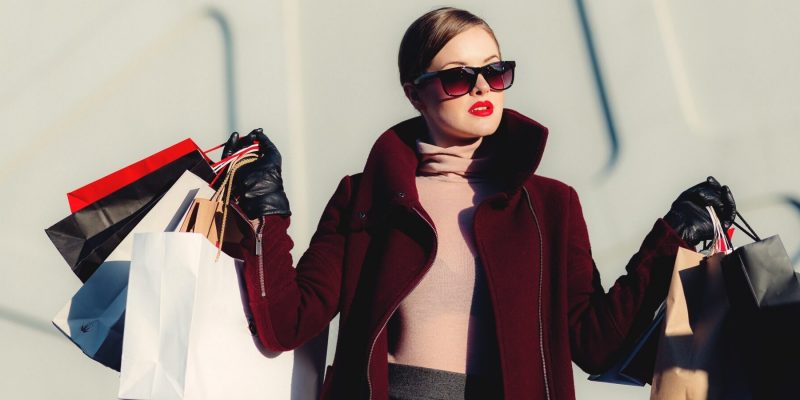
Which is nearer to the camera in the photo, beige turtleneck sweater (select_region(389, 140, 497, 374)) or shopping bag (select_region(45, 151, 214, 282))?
beige turtleneck sweater (select_region(389, 140, 497, 374))

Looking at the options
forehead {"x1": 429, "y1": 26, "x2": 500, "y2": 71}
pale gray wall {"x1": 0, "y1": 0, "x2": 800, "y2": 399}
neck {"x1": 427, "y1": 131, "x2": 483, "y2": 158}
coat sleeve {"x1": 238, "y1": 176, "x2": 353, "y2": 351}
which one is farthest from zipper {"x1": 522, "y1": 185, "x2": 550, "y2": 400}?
pale gray wall {"x1": 0, "y1": 0, "x2": 800, "y2": 399}

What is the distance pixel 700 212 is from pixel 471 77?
0.45m

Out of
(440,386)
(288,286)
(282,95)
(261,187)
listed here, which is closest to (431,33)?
(261,187)

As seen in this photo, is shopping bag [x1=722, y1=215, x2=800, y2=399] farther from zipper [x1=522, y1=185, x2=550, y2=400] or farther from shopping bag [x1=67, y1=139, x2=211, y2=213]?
shopping bag [x1=67, y1=139, x2=211, y2=213]

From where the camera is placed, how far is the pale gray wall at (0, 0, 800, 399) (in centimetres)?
237

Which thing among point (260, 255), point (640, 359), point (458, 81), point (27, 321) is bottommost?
point (640, 359)

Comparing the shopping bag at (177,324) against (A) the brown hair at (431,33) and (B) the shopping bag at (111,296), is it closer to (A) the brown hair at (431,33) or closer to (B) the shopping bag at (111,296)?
(B) the shopping bag at (111,296)

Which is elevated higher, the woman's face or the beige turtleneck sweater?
the woman's face

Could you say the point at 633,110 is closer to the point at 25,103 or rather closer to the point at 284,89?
the point at 284,89

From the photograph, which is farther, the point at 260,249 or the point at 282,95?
the point at 282,95

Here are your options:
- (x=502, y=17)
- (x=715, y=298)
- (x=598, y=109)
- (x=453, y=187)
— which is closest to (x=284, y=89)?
(x=502, y=17)

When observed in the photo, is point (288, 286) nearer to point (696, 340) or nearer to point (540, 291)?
point (540, 291)

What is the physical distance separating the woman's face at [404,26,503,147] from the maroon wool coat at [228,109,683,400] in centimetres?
9

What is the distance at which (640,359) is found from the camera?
160 cm
